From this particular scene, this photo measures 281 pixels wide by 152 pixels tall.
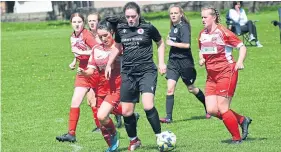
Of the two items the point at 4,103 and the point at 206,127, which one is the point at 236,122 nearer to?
the point at 206,127

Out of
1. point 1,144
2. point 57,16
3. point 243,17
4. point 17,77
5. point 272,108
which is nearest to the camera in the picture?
point 1,144

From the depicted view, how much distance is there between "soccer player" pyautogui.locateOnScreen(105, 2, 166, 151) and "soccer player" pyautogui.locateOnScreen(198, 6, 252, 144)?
2.70ft

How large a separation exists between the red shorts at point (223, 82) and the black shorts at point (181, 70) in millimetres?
3177

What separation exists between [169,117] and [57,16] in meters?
42.7

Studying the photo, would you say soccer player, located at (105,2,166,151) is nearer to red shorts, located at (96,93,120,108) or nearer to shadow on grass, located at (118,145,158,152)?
red shorts, located at (96,93,120,108)

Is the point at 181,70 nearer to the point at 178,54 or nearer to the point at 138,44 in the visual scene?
the point at 178,54

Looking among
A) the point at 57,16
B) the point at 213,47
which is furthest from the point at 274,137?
the point at 57,16

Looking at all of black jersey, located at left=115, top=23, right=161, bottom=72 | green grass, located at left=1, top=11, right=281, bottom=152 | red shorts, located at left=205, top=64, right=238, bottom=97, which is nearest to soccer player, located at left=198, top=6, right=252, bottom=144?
red shorts, located at left=205, top=64, right=238, bottom=97

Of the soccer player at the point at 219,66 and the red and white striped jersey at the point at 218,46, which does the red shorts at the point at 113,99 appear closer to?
the soccer player at the point at 219,66

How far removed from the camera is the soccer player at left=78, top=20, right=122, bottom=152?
11.5m

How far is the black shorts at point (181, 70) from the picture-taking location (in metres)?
15.1

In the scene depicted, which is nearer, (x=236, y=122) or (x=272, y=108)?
(x=236, y=122)

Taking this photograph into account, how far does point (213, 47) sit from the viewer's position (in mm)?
11773

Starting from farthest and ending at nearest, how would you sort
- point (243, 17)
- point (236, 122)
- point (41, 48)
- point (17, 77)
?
point (41, 48)
point (243, 17)
point (17, 77)
point (236, 122)
